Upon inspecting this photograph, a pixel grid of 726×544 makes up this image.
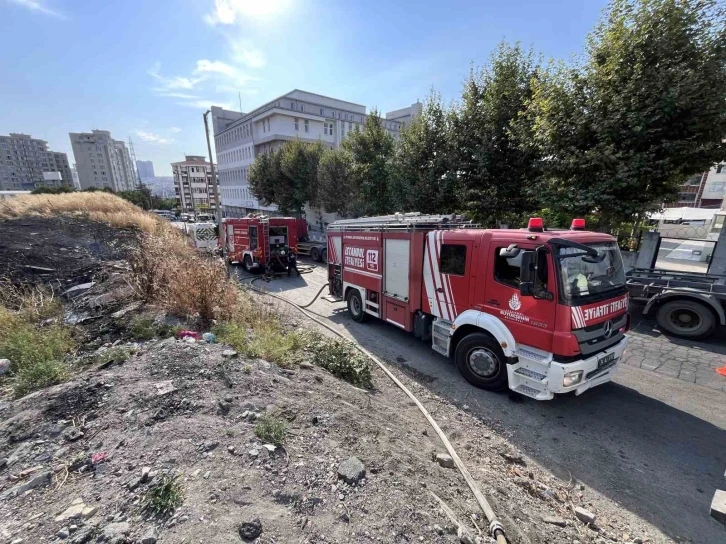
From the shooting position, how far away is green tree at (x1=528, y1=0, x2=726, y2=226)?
627cm

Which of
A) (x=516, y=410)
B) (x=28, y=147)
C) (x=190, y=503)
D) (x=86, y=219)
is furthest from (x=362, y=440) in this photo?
(x=28, y=147)

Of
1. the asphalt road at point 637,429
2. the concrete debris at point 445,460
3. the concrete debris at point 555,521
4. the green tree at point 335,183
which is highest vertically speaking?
the green tree at point 335,183

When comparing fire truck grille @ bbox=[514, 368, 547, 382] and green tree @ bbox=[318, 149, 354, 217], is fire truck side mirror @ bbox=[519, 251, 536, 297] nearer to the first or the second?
fire truck grille @ bbox=[514, 368, 547, 382]

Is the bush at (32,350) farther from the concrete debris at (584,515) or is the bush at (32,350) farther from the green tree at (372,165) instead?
the green tree at (372,165)

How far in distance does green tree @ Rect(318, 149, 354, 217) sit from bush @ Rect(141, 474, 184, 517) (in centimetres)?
1720

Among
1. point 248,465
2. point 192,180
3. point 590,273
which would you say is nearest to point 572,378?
point 590,273

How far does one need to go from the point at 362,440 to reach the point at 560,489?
2242 millimetres

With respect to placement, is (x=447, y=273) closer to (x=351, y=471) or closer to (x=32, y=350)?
(x=351, y=471)

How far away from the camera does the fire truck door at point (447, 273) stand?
528 cm

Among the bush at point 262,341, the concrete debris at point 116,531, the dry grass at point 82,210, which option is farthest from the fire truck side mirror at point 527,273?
the dry grass at point 82,210

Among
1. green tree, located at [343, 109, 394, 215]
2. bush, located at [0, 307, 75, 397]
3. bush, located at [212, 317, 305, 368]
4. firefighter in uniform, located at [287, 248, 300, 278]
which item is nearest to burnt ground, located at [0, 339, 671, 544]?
bush, located at [0, 307, 75, 397]

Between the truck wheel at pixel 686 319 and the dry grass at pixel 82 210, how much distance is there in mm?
19362

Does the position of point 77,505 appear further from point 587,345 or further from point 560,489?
point 587,345

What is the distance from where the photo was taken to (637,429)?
4.19 m
